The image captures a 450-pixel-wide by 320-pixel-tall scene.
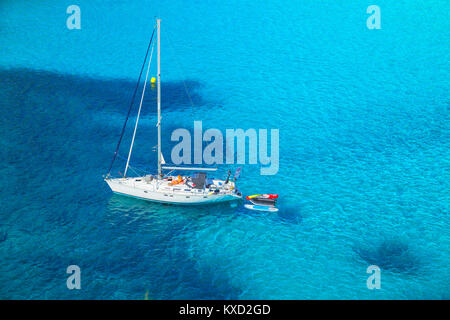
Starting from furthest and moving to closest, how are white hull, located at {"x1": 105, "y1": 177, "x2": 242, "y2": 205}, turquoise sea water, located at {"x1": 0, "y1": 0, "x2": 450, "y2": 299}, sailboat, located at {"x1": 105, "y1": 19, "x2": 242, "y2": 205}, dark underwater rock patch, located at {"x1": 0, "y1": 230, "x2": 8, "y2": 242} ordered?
sailboat, located at {"x1": 105, "y1": 19, "x2": 242, "y2": 205}, white hull, located at {"x1": 105, "y1": 177, "x2": 242, "y2": 205}, dark underwater rock patch, located at {"x1": 0, "y1": 230, "x2": 8, "y2": 242}, turquoise sea water, located at {"x1": 0, "y1": 0, "x2": 450, "y2": 299}

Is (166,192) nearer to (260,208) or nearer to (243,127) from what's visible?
(260,208)

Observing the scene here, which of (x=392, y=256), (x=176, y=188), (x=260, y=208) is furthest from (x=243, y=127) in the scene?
(x=392, y=256)

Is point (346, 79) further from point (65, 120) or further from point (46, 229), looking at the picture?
point (46, 229)

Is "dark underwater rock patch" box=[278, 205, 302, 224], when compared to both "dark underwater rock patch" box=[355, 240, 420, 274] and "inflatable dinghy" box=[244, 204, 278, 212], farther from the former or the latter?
"dark underwater rock patch" box=[355, 240, 420, 274]

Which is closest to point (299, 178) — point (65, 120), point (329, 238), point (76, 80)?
point (329, 238)

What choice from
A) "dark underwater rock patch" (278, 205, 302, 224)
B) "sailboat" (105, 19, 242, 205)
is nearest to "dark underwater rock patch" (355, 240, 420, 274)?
"dark underwater rock patch" (278, 205, 302, 224)
